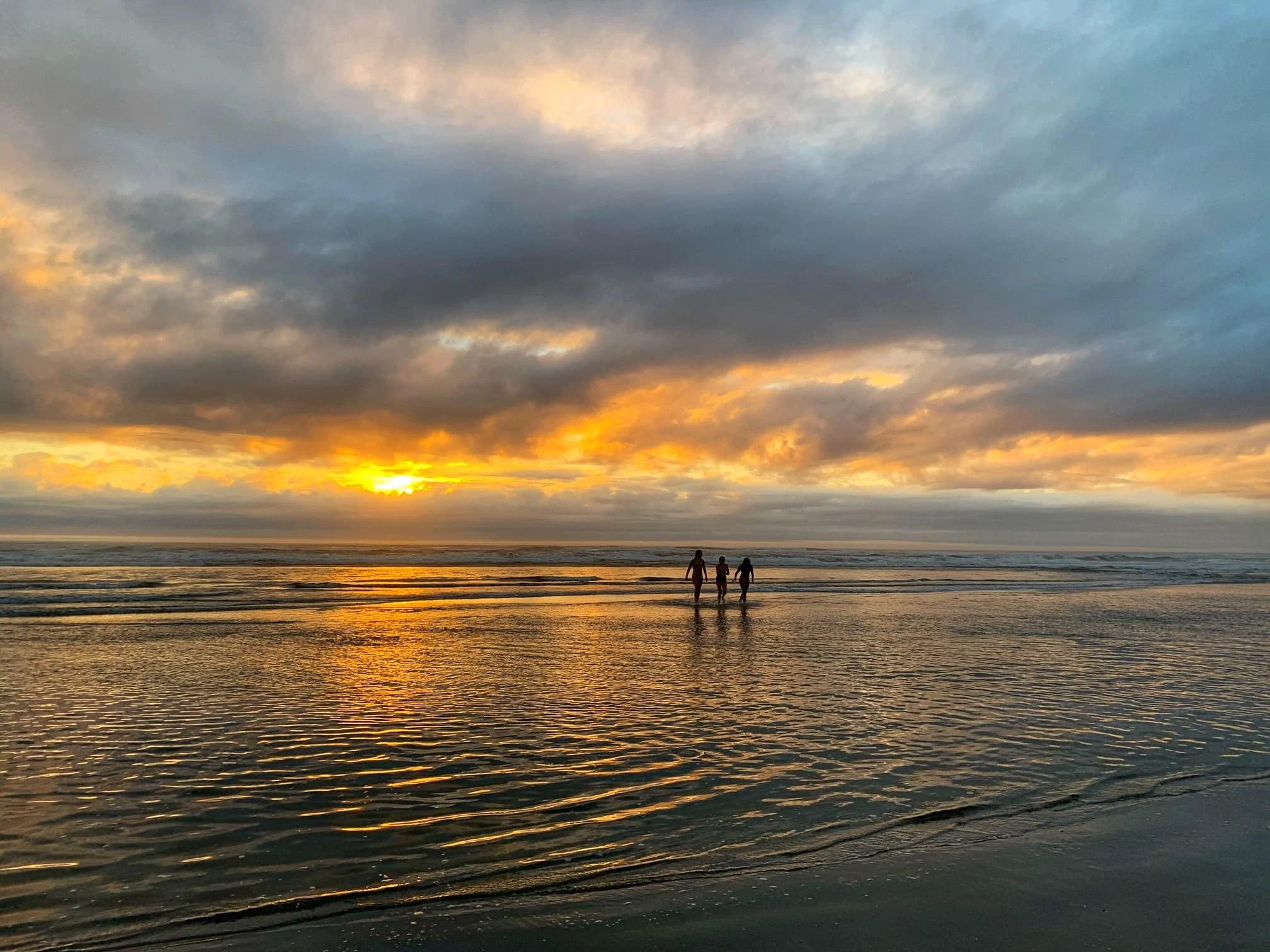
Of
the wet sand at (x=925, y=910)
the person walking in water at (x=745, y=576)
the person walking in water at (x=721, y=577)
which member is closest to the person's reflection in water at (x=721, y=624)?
the person walking in water at (x=721, y=577)

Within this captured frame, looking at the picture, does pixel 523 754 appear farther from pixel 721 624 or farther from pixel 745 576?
pixel 745 576

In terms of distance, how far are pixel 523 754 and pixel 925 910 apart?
5299mm

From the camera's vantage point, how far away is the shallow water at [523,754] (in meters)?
6.27

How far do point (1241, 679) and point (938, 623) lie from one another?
10506 mm

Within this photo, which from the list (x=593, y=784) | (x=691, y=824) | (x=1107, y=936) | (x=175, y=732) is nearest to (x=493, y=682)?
(x=175, y=732)

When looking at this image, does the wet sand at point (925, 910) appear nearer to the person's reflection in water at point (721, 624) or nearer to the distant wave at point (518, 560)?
the person's reflection in water at point (721, 624)

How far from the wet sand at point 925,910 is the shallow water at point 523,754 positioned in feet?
1.17

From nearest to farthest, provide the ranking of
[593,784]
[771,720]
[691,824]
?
1. [691,824]
2. [593,784]
3. [771,720]

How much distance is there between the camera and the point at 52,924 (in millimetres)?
5375

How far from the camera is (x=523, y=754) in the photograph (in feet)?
31.9

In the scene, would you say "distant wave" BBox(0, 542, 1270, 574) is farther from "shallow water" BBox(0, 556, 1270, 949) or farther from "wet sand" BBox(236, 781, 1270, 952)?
"wet sand" BBox(236, 781, 1270, 952)

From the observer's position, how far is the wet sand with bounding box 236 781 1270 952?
17.2 ft

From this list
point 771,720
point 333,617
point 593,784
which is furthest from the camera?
point 333,617

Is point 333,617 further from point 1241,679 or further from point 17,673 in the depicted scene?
point 1241,679
